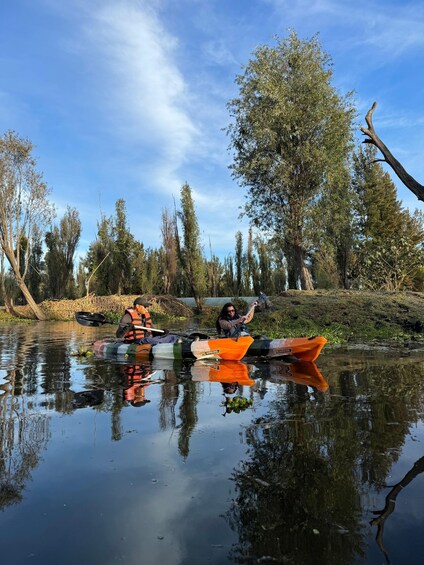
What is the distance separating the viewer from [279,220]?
78.3 ft

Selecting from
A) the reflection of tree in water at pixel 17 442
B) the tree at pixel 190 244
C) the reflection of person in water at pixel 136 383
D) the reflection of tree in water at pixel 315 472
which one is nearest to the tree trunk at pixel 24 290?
the tree at pixel 190 244

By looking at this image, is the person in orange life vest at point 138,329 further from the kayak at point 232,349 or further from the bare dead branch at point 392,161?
the bare dead branch at point 392,161

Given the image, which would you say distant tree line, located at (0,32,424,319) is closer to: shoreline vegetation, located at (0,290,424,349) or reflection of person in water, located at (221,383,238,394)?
Answer: shoreline vegetation, located at (0,290,424,349)

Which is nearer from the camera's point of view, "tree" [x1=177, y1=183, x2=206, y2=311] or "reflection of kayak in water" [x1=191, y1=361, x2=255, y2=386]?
"reflection of kayak in water" [x1=191, y1=361, x2=255, y2=386]

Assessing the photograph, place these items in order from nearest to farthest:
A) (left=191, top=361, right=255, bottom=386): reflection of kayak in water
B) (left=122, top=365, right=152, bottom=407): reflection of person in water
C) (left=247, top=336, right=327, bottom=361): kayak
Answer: (left=122, top=365, right=152, bottom=407): reflection of person in water, (left=191, top=361, right=255, bottom=386): reflection of kayak in water, (left=247, top=336, right=327, bottom=361): kayak

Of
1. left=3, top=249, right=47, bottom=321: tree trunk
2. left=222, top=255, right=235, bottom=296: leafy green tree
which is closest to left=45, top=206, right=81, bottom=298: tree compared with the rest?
left=3, top=249, right=47, bottom=321: tree trunk

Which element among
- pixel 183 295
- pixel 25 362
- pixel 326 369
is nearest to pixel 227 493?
pixel 326 369

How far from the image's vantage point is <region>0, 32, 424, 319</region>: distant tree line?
72.3 ft

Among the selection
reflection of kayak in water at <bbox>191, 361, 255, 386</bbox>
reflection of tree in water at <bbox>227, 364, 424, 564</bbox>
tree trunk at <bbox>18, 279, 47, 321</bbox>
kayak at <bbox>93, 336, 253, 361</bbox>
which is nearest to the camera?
reflection of tree in water at <bbox>227, 364, 424, 564</bbox>

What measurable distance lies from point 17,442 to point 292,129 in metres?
20.9

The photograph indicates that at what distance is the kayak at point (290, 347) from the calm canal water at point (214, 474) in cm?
205

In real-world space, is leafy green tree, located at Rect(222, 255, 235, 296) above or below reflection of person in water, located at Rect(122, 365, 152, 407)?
above

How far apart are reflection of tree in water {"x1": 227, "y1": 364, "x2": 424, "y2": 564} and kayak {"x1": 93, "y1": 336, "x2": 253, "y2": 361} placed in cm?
355

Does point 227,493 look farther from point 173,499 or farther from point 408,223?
point 408,223
